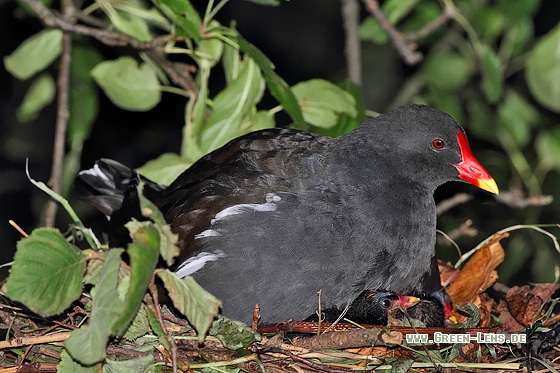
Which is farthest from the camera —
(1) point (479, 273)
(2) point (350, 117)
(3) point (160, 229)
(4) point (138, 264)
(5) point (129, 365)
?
(2) point (350, 117)

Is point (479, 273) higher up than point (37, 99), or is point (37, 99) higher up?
point (37, 99)

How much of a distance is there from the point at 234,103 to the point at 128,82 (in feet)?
2.15

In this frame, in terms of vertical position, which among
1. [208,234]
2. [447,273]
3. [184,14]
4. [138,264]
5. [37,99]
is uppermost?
[184,14]

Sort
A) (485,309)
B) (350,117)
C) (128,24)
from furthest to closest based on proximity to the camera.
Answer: (350,117) → (128,24) → (485,309)

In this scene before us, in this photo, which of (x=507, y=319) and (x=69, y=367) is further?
(x=507, y=319)

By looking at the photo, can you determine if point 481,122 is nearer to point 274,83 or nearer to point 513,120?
point 513,120

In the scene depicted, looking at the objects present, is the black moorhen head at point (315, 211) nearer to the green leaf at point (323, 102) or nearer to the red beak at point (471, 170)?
the red beak at point (471, 170)

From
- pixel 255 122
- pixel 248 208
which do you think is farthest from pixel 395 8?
pixel 248 208

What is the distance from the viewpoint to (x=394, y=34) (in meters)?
4.95

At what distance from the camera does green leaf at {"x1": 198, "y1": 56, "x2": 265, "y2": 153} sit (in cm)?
433

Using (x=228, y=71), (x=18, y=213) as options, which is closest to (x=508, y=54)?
(x=228, y=71)

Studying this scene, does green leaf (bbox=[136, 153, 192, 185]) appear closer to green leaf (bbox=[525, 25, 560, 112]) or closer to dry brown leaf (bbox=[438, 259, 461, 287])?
dry brown leaf (bbox=[438, 259, 461, 287])

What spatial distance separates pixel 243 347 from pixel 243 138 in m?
1.25

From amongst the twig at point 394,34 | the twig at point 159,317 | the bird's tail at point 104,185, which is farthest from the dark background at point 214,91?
the twig at point 159,317
